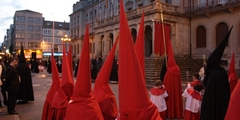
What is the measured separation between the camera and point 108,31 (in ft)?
111

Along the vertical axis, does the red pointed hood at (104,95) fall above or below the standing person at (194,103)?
above

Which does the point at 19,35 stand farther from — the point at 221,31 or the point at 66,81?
the point at 66,81

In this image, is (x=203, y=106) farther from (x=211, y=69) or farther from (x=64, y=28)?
(x=64, y=28)

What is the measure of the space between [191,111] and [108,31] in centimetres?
2821

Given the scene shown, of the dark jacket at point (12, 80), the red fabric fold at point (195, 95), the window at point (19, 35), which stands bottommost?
the red fabric fold at point (195, 95)

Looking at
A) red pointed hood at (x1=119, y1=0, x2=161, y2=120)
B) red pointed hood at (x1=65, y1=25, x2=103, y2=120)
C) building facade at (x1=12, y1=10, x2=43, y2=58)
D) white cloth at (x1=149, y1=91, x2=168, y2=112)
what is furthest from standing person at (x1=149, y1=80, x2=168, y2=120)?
building facade at (x1=12, y1=10, x2=43, y2=58)

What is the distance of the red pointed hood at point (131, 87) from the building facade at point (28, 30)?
80.1m

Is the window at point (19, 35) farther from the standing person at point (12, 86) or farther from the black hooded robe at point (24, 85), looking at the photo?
the standing person at point (12, 86)

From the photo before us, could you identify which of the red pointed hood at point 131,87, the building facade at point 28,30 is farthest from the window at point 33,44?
the red pointed hood at point 131,87

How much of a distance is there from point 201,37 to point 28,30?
6721 centimetres

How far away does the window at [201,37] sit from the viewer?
90.1 feet

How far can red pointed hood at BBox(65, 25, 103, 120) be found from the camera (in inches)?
110

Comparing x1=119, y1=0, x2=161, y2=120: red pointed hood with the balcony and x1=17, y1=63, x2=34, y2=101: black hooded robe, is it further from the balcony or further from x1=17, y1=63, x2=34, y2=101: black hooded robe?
the balcony

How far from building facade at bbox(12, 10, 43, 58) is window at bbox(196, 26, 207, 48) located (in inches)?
2452
